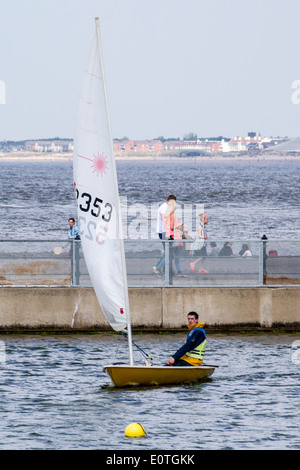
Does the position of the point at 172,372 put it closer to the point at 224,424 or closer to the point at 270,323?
the point at 224,424

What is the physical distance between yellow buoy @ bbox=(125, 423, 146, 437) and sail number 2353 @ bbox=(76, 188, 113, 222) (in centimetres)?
437

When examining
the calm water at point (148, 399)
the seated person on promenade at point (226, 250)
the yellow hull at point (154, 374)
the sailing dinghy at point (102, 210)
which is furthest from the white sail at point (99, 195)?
the seated person on promenade at point (226, 250)

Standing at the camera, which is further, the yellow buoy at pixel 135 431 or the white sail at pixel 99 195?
the white sail at pixel 99 195

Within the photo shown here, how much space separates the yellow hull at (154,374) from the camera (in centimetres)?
1891

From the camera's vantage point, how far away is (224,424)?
16.8m

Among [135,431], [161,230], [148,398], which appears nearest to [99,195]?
[148,398]

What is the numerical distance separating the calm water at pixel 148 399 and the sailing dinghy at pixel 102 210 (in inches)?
18.1

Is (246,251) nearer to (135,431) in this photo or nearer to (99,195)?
(99,195)

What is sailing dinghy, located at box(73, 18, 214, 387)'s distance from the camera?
18.5 metres

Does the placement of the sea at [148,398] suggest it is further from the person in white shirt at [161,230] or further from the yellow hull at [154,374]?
the person in white shirt at [161,230]

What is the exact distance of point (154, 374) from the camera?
19.2 m

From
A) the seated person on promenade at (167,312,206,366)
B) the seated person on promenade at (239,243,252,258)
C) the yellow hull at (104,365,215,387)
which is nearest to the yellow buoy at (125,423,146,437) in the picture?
the yellow hull at (104,365,215,387)

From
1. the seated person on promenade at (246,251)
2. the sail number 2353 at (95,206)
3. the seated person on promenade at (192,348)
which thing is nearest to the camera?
the sail number 2353 at (95,206)

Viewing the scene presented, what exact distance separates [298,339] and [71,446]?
925cm
